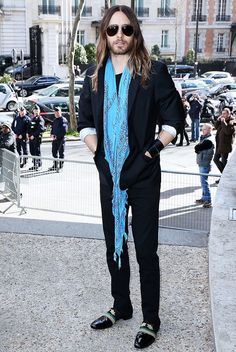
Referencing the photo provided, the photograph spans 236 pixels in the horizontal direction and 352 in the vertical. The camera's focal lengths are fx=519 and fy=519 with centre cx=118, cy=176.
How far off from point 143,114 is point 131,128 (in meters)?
0.12

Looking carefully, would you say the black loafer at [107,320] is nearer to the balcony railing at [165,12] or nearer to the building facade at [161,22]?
the building facade at [161,22]

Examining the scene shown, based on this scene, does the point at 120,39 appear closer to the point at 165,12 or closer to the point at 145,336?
the point at 145,336

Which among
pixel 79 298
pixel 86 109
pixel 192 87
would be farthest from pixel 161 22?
pixel 86 109

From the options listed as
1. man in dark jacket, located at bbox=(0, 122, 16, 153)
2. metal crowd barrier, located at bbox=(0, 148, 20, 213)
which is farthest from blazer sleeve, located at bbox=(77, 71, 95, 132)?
man in dark jacket, located at bbox=(0, 122, 16, 153)

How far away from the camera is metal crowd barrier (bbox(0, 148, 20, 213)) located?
830 centimetres

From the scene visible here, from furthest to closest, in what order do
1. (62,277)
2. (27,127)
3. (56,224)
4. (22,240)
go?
(27,127) → (56,224) → (22,240) → (62,277)

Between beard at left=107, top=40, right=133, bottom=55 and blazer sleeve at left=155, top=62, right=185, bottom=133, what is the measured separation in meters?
0.23

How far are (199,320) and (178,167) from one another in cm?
1031

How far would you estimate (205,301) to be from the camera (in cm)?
408

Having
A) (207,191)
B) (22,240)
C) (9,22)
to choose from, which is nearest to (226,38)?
(9,22)

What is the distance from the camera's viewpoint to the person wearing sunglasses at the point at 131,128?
10.8 feet

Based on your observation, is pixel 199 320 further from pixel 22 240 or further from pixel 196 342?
pixel 22 240

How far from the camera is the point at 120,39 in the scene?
327cm

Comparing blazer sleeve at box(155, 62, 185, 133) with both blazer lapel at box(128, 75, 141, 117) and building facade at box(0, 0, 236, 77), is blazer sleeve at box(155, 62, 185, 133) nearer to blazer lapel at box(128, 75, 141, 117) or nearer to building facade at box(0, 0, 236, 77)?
blazer lapel at box(128, 75, 141, 117)
